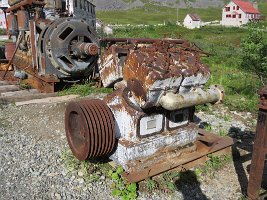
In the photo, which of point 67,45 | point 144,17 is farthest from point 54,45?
point 144,17

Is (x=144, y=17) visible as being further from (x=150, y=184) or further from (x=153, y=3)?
(x=150, y=184)

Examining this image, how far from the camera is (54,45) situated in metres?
→ 7.30

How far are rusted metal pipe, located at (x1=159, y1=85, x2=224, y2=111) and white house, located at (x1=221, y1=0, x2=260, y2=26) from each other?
6486 centimetres

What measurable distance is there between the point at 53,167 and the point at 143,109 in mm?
1503

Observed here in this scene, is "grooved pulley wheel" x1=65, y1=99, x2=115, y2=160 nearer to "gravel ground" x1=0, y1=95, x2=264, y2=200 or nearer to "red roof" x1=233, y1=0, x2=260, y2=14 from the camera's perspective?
"gravel ground" x1=0, y1=95, x2=264, y2=200

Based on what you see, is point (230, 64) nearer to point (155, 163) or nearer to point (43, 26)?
point (43, 26)

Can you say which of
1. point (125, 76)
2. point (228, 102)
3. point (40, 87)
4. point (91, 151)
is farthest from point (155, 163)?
point (40, 87)

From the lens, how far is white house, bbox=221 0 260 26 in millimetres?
64062

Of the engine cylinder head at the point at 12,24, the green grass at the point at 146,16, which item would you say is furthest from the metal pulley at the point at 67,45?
the green grass at the point at 146,16

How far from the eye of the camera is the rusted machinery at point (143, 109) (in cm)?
376

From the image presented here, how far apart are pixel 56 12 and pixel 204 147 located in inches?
231

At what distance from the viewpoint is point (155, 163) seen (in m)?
4.25

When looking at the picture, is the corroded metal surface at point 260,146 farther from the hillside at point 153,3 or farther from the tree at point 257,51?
the hillside at point 153,3

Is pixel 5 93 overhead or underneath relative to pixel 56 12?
underneath
